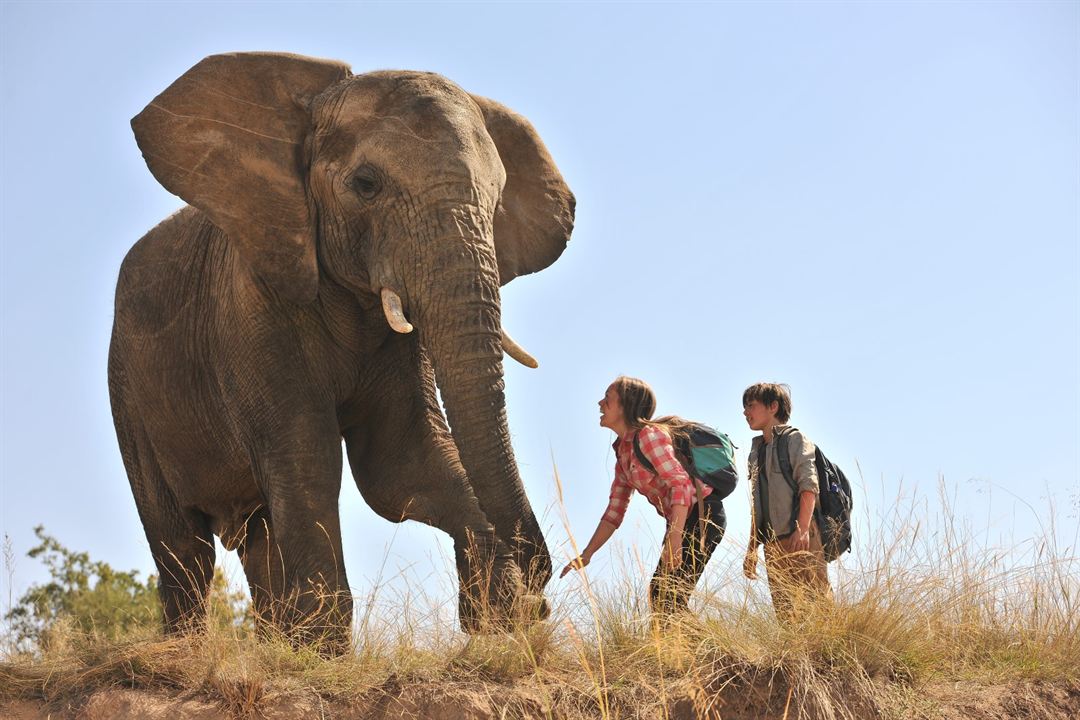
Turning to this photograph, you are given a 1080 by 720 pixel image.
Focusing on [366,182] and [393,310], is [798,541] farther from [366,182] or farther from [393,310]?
[366,182]

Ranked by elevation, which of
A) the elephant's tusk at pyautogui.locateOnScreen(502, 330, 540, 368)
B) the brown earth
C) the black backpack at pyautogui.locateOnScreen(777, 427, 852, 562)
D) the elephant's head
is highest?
A: the elephant's head

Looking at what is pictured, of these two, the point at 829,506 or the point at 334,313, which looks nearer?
the point at 829,506

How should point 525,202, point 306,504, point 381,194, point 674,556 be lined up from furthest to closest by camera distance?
point 525,202 < point 306,504 < point 381,194 < point 674,556

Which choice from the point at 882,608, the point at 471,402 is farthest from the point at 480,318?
the point at 882,608

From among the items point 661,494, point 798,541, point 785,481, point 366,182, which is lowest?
point 798,541

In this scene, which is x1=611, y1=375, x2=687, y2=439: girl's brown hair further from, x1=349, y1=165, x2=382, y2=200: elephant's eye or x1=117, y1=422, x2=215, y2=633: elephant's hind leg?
x1=117, y1=422, x2=215, y2=633: elephant's hind leg

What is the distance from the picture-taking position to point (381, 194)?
9.37 meters

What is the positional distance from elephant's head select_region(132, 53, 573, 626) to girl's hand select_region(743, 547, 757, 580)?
120cm

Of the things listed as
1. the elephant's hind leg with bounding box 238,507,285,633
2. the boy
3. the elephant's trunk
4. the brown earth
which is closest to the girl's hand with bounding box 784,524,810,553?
the boy

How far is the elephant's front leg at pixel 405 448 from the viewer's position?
403 inches

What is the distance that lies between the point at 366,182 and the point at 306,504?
199 centimetres

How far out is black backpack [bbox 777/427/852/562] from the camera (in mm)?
8562

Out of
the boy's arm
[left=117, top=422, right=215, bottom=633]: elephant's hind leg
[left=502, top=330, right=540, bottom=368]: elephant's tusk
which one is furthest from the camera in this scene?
[left=117, top=422, right=215, bottom=633]: elephant's hind leg

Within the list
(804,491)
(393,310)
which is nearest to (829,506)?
(804,491)
